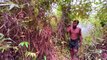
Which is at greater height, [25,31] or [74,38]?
[25,31]

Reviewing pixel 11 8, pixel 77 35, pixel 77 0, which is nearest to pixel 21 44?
pixel 11 8

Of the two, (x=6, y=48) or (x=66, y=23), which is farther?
(x=66, y=23)

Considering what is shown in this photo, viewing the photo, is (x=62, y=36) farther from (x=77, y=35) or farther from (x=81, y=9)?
(x=81, y=9)

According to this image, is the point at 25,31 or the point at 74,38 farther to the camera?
the point at 74,38

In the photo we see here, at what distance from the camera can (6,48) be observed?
351cm

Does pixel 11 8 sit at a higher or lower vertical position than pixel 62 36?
higher

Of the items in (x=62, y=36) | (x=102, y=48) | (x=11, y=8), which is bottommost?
(x=102, y=48)

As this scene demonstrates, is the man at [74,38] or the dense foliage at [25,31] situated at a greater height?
the dense foliage at [25,31]

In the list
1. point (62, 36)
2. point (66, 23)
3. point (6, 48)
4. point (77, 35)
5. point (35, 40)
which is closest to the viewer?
point (6, 48)

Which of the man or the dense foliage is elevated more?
the dense foliage

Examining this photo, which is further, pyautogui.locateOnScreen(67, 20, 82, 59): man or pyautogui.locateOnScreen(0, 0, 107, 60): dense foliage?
pyautogui.locateOnScreen(67, 20, 82, 59): man

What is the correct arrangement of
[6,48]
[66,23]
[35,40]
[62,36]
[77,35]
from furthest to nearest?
1. [66,23]
2. [62,36]
3. [77,35]
4. [35,40]
5. [6,48]

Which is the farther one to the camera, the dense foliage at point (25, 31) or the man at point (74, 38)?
the man at point (74, 38)

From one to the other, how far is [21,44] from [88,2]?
11.4 feet
